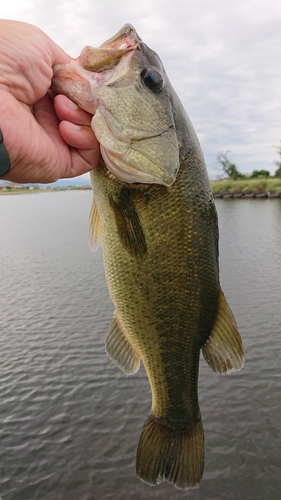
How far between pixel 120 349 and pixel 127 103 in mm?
1673

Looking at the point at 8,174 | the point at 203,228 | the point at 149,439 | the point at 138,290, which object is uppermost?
the point at 8,174

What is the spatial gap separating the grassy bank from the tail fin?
5377cm

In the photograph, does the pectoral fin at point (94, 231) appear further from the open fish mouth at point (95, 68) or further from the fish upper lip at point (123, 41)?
the fish upper lip at point (123, 41)

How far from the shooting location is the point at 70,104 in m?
2.13

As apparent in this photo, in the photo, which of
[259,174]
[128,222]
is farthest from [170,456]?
[259,174]

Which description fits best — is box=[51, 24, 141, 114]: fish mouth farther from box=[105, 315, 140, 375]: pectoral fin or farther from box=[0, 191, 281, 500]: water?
box=[0, 191, 281, 500]: water

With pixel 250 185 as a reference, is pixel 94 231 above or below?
above

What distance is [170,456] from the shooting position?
9.29 feet

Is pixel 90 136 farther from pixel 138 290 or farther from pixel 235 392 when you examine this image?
pixel 235 392

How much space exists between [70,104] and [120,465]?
6445 millimetres

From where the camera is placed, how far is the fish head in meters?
2.12

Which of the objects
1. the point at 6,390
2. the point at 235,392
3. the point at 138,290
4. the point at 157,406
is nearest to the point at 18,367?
the point at 6,390

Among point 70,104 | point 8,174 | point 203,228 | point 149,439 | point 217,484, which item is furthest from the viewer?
point 217,484

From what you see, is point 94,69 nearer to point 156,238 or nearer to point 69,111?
point 69,111
